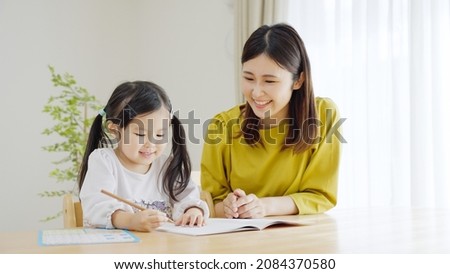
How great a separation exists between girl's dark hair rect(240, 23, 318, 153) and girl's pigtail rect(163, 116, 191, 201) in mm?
281

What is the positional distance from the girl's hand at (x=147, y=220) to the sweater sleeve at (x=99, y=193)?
0.27 ft

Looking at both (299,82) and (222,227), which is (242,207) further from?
(299,82)

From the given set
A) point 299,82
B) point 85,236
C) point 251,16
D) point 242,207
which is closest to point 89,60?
point 251,16

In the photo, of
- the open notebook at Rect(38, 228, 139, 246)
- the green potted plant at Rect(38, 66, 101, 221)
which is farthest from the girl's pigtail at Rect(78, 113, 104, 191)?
the green potted plant at Rect(38, 66, 101, 221)

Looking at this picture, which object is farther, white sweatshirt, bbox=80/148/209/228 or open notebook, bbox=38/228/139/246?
white sweatshirt, bbox=80/148/209/228

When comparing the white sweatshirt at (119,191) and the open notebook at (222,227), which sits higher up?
the white sweatshirt at (119,191)

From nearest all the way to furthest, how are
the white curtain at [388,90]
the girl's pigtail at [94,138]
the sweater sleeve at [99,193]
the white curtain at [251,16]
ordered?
the sweater sleeve at [99,193] → the girl's pigtail at [94,138] → the white curtain at [388,90] → the white curtain at [251,16]

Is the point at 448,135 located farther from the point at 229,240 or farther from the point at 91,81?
the point at 91,81

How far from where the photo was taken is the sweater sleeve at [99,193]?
4.59ft

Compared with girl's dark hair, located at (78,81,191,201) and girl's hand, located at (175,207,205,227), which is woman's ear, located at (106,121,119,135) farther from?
girl's hand, located at (175,207,205,227)

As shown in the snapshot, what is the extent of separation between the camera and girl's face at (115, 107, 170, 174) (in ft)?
5.15

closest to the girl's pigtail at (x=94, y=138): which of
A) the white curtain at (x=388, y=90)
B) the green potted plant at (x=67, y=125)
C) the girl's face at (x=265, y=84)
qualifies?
the girl's face at (x=265, y=84)

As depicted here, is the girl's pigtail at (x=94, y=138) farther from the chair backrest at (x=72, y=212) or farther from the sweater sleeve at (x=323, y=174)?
the sweater sleeve at (x=323, y=174)

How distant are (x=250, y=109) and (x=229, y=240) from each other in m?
0.82
